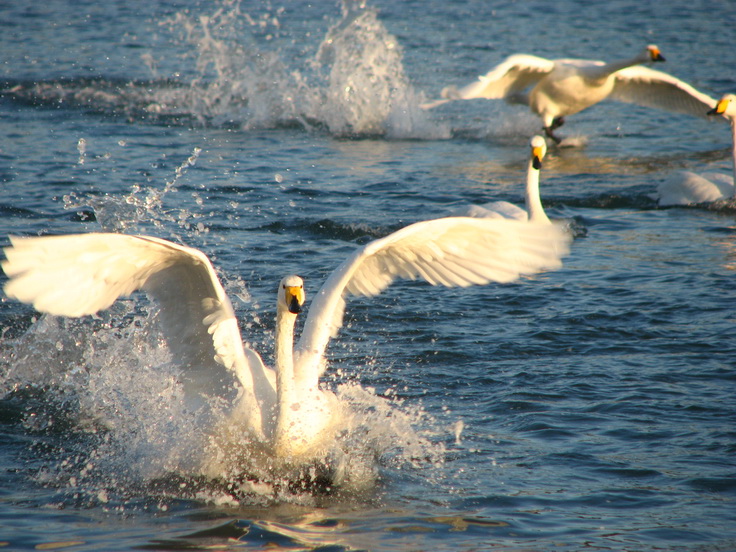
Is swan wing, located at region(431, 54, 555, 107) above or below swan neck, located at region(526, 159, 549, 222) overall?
above

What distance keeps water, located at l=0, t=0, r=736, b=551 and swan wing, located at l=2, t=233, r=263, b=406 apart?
1.02 ft

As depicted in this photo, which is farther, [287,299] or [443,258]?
[443,258]

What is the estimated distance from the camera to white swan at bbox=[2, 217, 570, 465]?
479 cm

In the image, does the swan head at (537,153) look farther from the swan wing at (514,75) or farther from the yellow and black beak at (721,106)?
the yellow and black beak at (721,106)

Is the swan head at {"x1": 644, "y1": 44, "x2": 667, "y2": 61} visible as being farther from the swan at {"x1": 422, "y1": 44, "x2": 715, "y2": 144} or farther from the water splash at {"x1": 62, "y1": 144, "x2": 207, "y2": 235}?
the water splash at {"x1": 62, "y1": 144, "x2": 207, "y2": 235}

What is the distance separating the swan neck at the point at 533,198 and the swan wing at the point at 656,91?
5209 millimetres

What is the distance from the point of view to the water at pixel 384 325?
4852 mm

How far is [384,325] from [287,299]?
2713mm

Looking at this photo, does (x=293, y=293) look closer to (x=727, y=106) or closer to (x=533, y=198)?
(x=533, y=198)

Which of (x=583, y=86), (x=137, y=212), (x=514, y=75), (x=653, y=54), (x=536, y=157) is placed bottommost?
(x=137, y=212)

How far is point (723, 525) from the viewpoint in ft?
15.5

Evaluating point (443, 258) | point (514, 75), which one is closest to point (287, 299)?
point (443, 258)

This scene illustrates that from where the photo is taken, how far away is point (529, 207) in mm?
9477

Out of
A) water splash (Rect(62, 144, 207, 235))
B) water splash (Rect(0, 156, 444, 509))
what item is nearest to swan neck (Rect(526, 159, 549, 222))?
water splash (Rect(62, 144, 207, 235))
